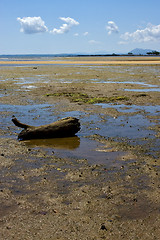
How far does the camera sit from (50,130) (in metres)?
10.7

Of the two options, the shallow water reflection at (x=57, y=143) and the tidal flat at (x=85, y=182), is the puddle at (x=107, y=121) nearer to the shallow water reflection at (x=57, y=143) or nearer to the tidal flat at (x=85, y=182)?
the tidal flat at (x=85, y=182)

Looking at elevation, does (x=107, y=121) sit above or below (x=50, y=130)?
below

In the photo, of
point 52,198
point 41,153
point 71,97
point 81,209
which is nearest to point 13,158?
point 41,153

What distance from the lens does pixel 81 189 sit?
21.2 ft

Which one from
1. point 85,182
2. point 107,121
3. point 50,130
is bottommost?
point 85,182

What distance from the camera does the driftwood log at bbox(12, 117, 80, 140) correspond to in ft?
34.3

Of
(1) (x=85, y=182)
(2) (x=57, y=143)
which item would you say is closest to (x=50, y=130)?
(2) (x=57, y=143)

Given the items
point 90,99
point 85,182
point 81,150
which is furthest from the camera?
point 90,99

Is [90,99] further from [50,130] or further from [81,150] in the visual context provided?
[81,150]

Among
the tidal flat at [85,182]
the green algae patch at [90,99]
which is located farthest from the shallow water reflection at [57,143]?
the green algae patch at [90,99]

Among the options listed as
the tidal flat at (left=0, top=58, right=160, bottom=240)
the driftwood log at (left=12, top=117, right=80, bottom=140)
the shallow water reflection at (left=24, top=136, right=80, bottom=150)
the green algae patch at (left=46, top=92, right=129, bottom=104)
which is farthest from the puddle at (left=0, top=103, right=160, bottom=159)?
the green algae patch at (left=46, top=92, right=129, bottom=104)

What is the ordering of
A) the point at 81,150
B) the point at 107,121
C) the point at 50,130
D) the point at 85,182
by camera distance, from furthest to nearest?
the point at 107,121 → the point at 50,130 → the point at 81,150 → the point at 85,182

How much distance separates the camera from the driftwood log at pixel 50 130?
34.3 ft

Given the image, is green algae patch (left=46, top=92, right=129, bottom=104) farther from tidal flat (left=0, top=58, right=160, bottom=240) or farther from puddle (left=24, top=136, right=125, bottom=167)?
puddle (left=24, top=136, right=125, bottom=167)
